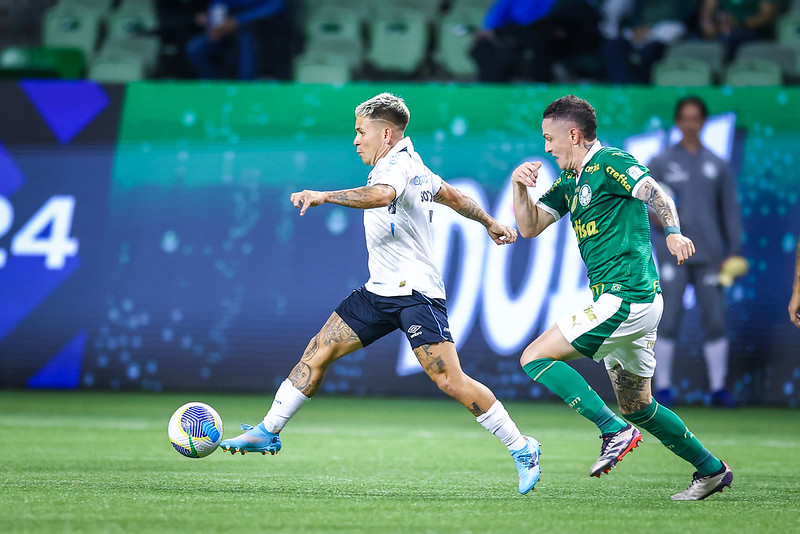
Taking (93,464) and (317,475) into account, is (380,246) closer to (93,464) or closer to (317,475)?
(317,475)

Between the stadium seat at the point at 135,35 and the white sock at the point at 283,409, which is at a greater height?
the stadium seat at the point at 135,35

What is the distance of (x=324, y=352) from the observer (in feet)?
18.8

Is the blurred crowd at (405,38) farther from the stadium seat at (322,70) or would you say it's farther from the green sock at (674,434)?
the green sock at (674,434)

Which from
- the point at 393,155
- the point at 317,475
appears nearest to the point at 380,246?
the point at 393,155

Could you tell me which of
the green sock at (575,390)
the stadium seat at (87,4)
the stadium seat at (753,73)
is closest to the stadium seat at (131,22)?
the stadium seat at (87,4)

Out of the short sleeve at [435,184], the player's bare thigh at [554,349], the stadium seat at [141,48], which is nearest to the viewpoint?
the player's bare thigh at [554,349]

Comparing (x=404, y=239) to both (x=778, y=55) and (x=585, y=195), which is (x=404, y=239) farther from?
(x=778, y=55)

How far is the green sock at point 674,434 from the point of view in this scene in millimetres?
5430

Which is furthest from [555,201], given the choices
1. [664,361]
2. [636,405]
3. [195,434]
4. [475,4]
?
[475,4]

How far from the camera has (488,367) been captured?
11164mm

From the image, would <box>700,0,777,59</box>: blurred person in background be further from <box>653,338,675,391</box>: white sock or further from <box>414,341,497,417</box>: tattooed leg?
<box>414,341,497,417</box>: tattooed leg

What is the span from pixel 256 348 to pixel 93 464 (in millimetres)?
5099

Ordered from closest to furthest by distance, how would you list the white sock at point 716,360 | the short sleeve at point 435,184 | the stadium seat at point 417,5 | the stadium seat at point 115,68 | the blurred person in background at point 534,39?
the short sleeve at point 435,184 → the white sock at point 716,360 → the blurred person in background at point 534,39 → the stadium seat at point 115,68 → the stadium seat at point 417,5

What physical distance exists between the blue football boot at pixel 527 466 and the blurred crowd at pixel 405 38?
7534 millimetres
